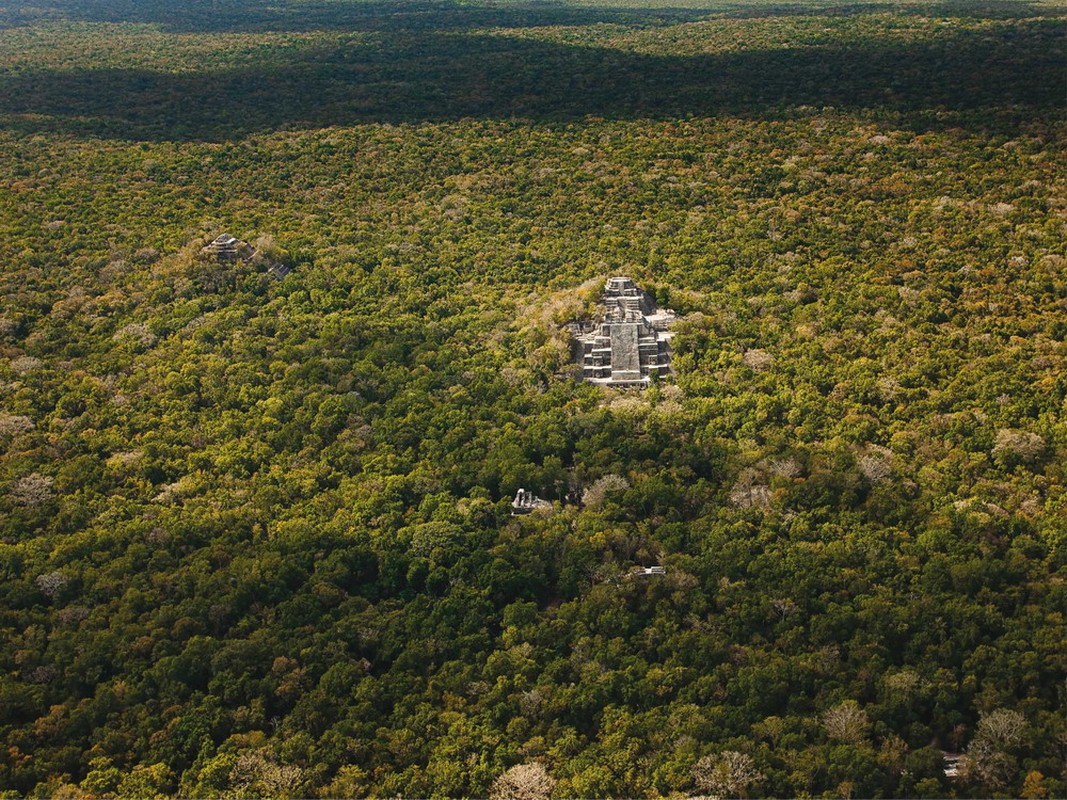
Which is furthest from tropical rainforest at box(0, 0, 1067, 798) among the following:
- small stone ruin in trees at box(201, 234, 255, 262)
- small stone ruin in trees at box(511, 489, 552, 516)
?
small stone ruin in trees at box(201, 234, 255, 262)

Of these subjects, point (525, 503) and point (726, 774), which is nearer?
point (726, 774)

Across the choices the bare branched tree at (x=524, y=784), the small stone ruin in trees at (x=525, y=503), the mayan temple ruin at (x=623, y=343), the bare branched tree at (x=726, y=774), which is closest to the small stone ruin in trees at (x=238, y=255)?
the mayan temple ruin at (x=623, y=343)

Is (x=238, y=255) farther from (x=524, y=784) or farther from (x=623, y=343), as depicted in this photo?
(x=524, y=784)

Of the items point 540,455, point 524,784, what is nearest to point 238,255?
point 540,455

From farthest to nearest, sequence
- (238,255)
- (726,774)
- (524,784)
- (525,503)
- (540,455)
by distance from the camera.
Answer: (238,255)
(540,455)
(525,503)
(524,784)
(726,774)

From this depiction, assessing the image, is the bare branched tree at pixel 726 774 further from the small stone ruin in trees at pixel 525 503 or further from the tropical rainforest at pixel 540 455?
the small stone ruin in trees at pixel 525 503

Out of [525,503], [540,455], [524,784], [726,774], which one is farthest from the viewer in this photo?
[540,455]

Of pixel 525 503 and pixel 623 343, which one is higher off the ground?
pixel 623 343

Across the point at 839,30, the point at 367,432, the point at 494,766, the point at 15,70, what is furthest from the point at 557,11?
the point at 494,766
